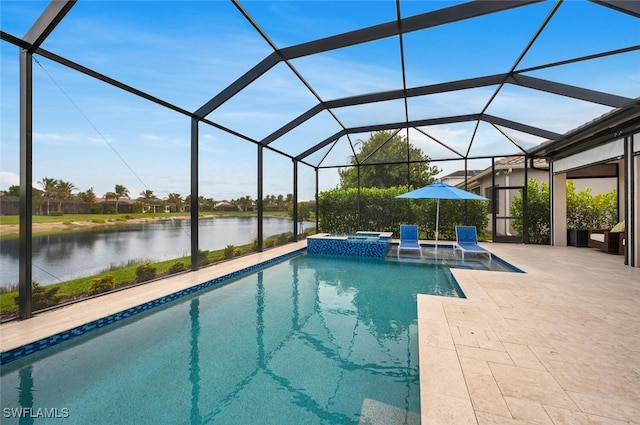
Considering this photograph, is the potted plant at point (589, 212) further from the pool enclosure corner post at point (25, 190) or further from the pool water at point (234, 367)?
the pool enclosure corner post at point (25, 190)

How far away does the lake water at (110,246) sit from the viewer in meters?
4.16

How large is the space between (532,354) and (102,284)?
6.30 meters

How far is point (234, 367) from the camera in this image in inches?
124

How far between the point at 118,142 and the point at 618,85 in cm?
1033

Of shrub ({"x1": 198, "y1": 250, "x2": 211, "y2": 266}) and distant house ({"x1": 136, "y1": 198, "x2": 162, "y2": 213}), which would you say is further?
shrub ({"x1": 198, "y1": 250, "x2": 211, "y2": 266})

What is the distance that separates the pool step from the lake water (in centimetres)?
469

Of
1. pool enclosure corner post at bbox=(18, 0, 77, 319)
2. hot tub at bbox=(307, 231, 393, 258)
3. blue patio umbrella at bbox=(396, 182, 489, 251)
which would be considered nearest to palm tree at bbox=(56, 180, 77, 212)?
pool enclosure corner post at bbox=(18, 0, 77, 319)

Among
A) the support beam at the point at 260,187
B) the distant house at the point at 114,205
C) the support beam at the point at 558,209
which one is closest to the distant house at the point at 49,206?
the distant house at the point at 114,205

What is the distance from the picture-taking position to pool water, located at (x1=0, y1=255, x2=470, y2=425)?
246 centimetres

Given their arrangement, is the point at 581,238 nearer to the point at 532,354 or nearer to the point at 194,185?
the point at 532,354

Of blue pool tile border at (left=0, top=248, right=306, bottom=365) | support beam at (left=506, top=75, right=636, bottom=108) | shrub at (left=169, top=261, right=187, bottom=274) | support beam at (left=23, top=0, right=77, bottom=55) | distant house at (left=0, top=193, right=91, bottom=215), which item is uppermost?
support beam at (left=506, top=75, right=636, bottom=108)

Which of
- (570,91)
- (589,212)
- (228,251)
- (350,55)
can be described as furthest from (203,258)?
(589,212)

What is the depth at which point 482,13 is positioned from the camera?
188 inches

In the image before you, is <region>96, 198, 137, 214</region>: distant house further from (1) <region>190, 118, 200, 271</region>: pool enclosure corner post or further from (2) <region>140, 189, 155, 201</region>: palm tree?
(1) <region>190, 118, 200, 271</region>: pool enclosure corner post
